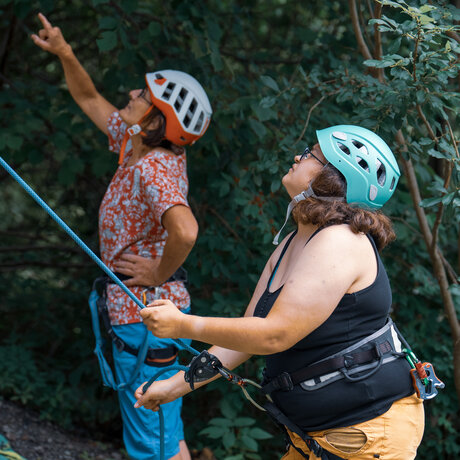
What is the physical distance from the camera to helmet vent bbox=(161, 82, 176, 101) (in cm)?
302

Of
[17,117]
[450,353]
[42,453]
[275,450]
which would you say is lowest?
[275,450]

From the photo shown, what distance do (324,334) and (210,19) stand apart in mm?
2378

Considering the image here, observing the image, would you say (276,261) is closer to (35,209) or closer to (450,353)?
(450,353)

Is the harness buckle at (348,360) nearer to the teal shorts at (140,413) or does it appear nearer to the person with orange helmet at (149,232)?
the person with orange helmet at (149,232)

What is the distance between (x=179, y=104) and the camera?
9.96 ft

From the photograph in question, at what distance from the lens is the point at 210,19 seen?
368 centimetres

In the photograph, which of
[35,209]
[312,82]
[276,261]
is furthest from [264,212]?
[35,209]

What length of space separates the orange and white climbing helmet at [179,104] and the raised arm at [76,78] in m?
0.47

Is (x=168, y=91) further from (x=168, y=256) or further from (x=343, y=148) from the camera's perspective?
(x=343, y=148)

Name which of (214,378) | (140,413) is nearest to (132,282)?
(140,413)

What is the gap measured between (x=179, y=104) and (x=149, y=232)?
622mm

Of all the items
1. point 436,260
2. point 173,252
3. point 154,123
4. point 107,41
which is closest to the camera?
point 173,252

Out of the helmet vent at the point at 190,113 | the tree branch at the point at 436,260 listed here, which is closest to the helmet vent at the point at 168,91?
the helmet vent at the point at 190,113

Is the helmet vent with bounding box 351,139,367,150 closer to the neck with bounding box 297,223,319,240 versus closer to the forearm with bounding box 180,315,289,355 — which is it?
the neck with bounding box 297,223,319,240
